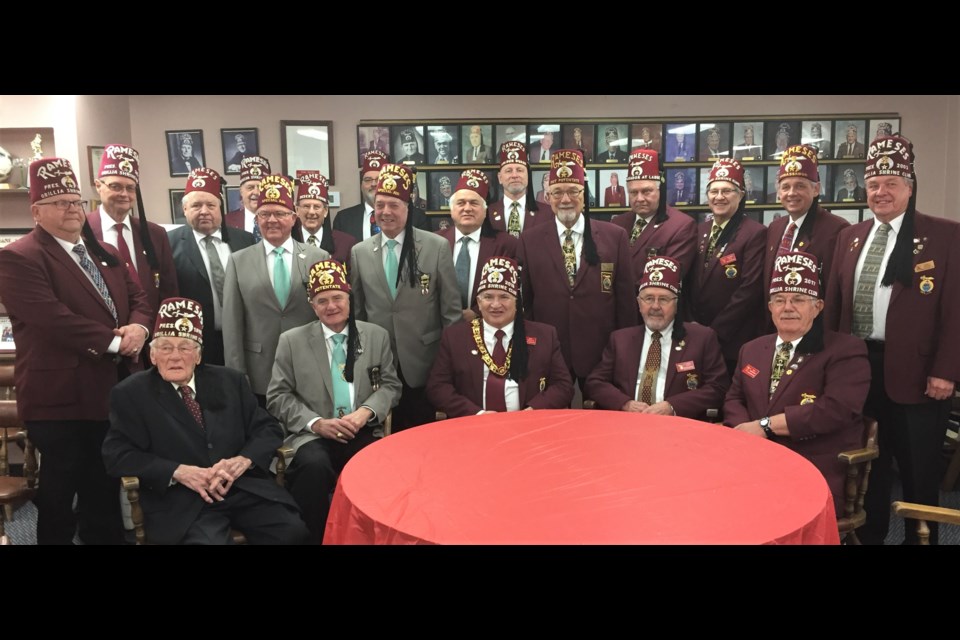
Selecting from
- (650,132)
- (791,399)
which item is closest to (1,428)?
(791,399)

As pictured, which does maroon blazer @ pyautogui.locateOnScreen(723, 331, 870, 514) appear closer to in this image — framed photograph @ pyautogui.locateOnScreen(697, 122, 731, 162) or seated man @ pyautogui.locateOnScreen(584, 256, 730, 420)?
seated man @ pyautogui.locateOnScreen(584, 256, 730, 420)

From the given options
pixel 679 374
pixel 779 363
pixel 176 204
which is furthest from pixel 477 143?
pixel 779 363

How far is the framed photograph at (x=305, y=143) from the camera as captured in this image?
6.73 meters

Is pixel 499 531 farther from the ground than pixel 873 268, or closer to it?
closer to it

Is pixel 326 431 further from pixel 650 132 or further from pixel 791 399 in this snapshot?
pixel 650 132

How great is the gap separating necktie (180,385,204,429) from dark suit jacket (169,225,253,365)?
1.13 metres

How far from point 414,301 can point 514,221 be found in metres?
1.12

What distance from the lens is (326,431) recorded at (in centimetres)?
362

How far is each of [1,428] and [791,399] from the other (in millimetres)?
4082

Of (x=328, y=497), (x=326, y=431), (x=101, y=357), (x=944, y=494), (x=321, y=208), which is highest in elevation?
(x=321, y=208)

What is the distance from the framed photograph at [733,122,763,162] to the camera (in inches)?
265

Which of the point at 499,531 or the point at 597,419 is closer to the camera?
the point at 499,531

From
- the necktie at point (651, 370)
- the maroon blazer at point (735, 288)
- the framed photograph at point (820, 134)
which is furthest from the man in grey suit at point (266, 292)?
the framed photograph at point (820, 134)

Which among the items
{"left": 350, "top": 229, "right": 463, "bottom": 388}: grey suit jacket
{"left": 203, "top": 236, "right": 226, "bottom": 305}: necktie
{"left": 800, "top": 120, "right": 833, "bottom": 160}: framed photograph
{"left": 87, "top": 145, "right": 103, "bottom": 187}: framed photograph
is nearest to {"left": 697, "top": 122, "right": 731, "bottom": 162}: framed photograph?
{"left": 800, "top": 120, "right": 833, "bottom": 160}: framed photograph
